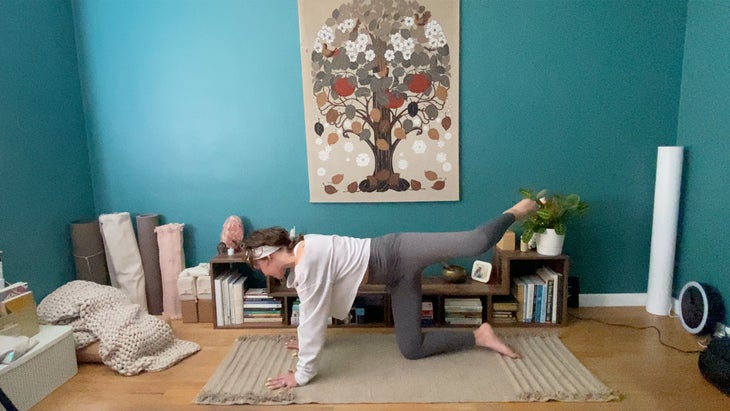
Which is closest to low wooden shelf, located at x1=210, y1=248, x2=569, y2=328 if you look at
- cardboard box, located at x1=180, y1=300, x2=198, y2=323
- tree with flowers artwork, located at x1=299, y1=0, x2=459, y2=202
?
cardboard box, located at x1=180, y1=300, x2=198, y2=323

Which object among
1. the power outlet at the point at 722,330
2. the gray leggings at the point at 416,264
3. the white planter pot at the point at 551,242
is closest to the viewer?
the gray leggings at the point at 416,264

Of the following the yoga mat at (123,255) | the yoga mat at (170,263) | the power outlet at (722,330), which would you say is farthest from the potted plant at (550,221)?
the yoga mat at (123,255)

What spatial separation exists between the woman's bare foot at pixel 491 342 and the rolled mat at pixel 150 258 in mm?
2151

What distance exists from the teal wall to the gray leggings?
2.64ft

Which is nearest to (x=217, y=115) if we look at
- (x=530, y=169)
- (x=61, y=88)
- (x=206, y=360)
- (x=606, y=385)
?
(x=61, y=88)

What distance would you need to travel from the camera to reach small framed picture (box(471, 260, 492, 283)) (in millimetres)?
2954

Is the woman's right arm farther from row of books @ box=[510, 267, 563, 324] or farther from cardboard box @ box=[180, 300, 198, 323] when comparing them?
row of books @ box=[510, 267, 563, 324]

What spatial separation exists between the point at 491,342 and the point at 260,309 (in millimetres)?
1447

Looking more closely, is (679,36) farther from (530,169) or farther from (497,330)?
(497,330)

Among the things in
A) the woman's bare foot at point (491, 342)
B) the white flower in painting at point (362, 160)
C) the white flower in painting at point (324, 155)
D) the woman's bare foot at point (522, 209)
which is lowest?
the woman's bare foot at point (491, 342)

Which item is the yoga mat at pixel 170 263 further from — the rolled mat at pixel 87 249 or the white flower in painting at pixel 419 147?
the white flower in painting at pixel 419 147

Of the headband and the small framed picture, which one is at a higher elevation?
the headband

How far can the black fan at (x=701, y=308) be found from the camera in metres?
2.54

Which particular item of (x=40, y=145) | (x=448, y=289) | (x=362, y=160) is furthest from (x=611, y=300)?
(x=40, y=145)
